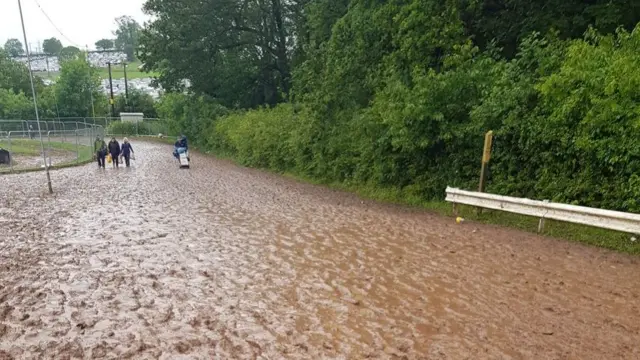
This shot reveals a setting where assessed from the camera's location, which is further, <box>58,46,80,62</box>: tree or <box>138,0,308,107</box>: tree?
<box>58,46,80,62</box>: tree

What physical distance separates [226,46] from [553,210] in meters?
29.5

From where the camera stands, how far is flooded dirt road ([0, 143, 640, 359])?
4645mm

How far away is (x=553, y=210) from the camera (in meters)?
8.72

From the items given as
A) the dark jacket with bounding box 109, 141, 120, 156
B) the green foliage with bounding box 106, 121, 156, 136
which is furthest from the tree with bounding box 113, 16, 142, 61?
the dark jacket with bounding box 109, 141, 120, 156

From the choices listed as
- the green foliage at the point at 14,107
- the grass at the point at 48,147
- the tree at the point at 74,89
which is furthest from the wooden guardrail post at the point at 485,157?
the tree at the point at 74,89

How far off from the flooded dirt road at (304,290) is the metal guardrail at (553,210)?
505mm

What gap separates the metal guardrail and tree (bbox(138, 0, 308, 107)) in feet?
73.5

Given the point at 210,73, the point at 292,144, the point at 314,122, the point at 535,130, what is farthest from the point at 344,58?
the point at 210,73

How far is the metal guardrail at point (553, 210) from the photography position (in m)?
7.57

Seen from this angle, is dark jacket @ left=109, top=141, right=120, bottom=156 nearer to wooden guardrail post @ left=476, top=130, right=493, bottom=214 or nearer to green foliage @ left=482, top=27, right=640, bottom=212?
wooden guardrail post @ left=476, top=130, right=493, bottom=214

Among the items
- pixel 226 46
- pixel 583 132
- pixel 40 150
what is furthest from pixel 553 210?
pixel 40 150

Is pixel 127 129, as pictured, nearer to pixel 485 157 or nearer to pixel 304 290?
pixel 485 157

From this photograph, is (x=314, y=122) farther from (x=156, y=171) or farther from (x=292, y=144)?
(x=156, y=171)

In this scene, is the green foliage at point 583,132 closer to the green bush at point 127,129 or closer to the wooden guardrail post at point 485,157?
the wooden guardrail post at point 485,157
